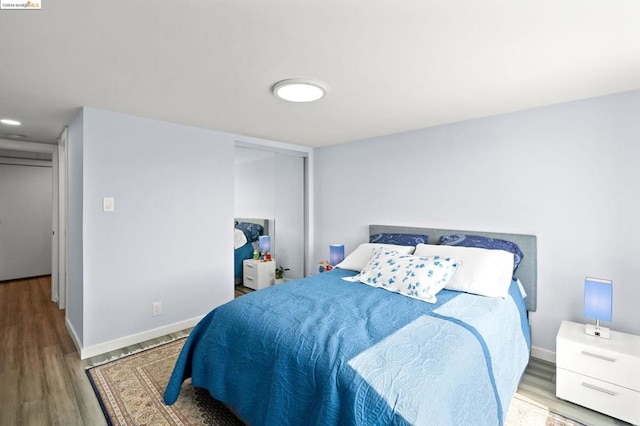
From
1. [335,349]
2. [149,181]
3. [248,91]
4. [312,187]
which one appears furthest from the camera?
[312,187]

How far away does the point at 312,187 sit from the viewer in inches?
177

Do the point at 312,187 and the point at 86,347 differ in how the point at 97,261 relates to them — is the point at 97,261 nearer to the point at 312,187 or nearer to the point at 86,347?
the point at 86,347

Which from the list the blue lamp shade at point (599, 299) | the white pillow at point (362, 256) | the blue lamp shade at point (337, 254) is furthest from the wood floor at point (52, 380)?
the blue lamp shade at point (337, 254)

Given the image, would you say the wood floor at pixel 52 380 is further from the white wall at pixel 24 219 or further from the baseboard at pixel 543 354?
the white wall at pixel 24 219

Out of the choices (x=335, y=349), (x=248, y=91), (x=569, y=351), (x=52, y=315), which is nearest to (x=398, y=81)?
(x=248, y=91)

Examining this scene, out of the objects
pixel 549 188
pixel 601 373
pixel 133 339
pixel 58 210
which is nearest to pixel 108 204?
pixel 133 339

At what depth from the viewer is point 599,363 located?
192 centimetres

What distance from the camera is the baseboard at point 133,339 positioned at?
2.59m

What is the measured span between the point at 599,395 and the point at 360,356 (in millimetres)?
1744

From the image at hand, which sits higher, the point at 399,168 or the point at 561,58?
the point at 561,58

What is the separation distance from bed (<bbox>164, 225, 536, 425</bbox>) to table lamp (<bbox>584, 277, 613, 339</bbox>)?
0.41m

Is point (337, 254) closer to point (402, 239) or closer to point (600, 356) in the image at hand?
point (402, 239)

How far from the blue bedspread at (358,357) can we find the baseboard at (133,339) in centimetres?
112

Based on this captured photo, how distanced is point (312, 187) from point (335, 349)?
3.24 meters
